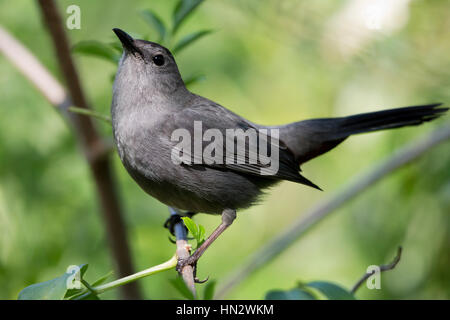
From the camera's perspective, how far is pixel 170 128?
3.40 metres

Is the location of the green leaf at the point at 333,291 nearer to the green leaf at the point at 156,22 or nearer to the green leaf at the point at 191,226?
the green leaf at the point at 191,226

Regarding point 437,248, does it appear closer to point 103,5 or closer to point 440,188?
point 440,188

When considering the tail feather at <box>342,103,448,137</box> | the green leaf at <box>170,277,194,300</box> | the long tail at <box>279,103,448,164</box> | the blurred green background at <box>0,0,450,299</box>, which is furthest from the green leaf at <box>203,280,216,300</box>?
the tail feather at <box>342,103,448,137</box>

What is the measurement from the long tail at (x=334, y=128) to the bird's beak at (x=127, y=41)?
4.23ft

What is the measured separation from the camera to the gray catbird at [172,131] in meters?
3.24

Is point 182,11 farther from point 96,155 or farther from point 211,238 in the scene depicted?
point 211,238

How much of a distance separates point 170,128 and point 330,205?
3.68ft

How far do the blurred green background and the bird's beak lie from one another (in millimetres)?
160

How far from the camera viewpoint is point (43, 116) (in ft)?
13.8

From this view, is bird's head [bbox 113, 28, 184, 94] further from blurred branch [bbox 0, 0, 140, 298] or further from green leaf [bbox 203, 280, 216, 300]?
green leaf [bbox 203, 280, 216, 300]

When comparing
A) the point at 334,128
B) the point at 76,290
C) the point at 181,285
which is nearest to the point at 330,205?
the point at 334,128
